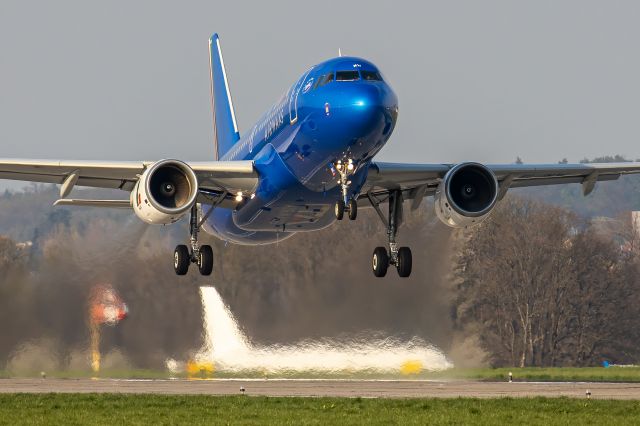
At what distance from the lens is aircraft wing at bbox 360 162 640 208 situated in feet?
126

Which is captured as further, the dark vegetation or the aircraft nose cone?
the dark vegetation

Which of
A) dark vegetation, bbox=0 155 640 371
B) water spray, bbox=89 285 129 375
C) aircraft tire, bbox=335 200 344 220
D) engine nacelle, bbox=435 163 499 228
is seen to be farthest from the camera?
water spray, bbox=89 285 129 375

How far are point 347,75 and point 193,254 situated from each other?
10.2 m

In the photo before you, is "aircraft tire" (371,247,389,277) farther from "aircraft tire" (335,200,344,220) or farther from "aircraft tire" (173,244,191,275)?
"aircraft tire" (335,200,344,220)

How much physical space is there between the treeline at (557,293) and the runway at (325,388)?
18074 mm

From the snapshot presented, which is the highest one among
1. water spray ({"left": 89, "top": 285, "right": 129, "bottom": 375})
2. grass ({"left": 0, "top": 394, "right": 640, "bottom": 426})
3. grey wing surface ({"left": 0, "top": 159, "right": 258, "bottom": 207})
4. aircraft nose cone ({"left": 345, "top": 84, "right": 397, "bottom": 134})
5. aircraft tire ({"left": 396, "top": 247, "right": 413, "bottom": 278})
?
aircraft nose cone ({"left": 345, "top": 84, "right": 397, "bottom": 134})

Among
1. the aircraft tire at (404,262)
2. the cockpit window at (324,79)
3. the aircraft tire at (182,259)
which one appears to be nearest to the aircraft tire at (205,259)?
the aircraft tire at (182,259)

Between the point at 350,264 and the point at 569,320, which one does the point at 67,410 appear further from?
the point at 569,320

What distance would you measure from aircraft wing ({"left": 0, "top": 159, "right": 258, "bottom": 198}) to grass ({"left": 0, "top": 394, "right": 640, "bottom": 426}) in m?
7.03

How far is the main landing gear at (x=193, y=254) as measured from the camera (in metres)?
40.1

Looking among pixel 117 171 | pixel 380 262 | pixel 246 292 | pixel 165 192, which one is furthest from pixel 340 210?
pixel 246 292

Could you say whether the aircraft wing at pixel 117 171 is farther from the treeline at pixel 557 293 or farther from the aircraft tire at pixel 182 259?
the treeline at pixel 557 293

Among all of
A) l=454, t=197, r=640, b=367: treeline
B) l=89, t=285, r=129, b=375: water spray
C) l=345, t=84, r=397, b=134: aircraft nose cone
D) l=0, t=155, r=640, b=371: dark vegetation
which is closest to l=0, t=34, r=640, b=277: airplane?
l=345, t=84, r=397, b=134: aircraft nose cone

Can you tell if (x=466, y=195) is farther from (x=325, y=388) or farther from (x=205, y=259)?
(x=205, y=259)
